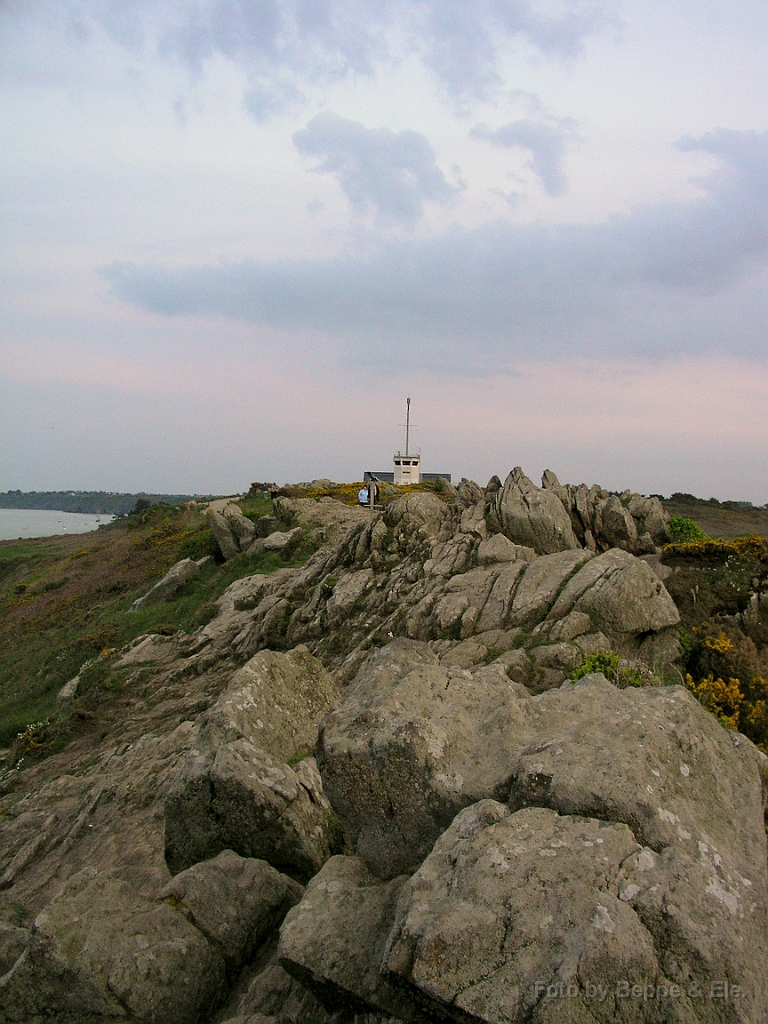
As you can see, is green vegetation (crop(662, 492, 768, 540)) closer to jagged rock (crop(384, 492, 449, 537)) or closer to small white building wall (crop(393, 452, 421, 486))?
small white building wall (crop(393, 452, 421, 486))

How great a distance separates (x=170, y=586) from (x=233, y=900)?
99.6 feet

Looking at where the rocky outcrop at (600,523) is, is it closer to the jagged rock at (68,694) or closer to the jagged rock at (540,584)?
the jagged rock at (540,584)

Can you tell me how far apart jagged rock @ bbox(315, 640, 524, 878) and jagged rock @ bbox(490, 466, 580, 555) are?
15.1 metres

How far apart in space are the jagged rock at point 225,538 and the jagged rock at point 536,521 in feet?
70.5

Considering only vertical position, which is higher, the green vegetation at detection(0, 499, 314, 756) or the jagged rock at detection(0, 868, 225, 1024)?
the jagged rock at detection(0, 868, 225, 1024)

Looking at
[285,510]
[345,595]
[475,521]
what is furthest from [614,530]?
[285,510]

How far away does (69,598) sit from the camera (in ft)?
143

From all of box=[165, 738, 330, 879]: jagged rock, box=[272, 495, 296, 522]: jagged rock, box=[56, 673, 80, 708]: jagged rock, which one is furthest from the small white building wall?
box=[165, 738, 330, 879]: jagged rock

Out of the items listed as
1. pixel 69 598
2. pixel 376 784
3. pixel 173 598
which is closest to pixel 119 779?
pixel 376 784

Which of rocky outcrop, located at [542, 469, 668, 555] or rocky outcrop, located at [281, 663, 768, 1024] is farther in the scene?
rocky outcrop, located at [542, 469, 668, 555]

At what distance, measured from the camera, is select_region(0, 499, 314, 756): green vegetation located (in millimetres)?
23875

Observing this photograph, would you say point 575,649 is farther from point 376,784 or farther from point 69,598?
point 69,598

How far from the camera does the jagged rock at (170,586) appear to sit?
35.0 m

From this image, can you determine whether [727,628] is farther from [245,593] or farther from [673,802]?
[245,593]
